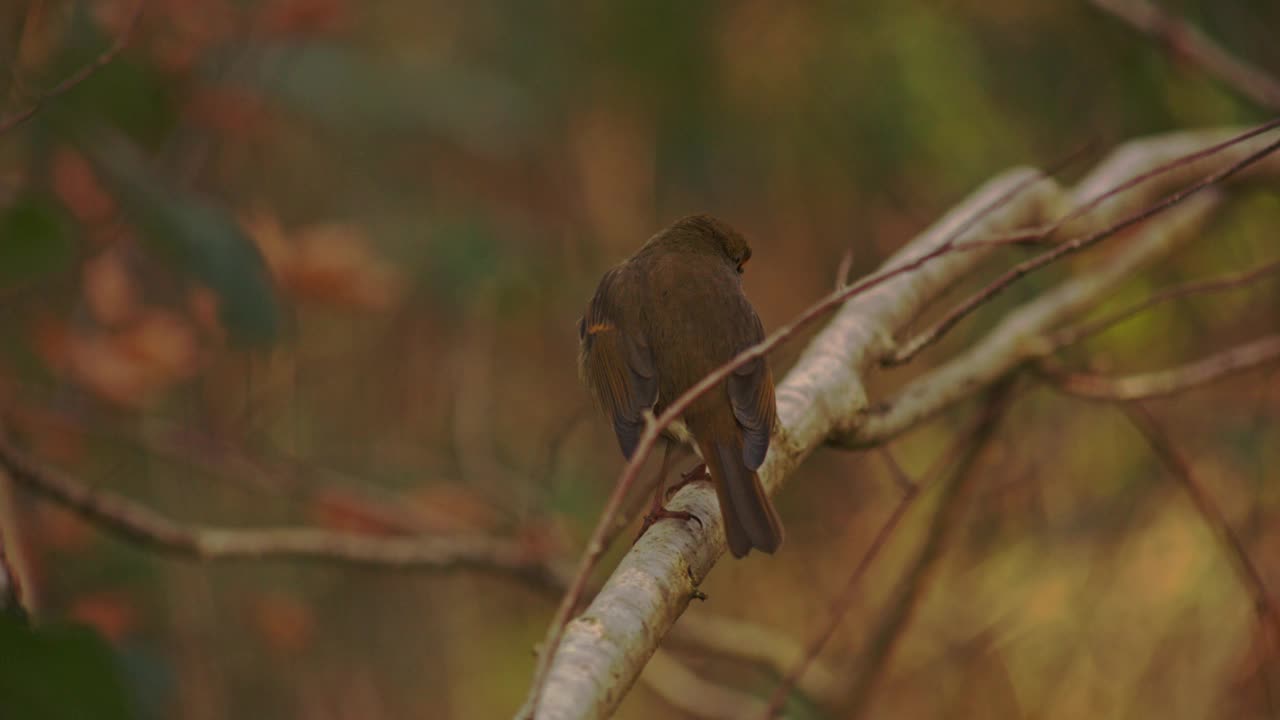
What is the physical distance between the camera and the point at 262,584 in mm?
5285

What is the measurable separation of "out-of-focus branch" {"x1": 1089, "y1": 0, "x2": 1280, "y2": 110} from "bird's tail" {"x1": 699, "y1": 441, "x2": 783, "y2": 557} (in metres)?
2.52

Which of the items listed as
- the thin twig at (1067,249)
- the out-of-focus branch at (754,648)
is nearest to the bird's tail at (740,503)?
the thin twig at (1067,249)

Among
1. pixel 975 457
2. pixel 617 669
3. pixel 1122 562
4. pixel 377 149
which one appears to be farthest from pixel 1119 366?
pixel 377 149

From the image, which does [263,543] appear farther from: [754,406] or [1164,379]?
[1164,379]

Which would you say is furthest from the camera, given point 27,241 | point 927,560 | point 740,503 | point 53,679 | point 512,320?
point 512,320

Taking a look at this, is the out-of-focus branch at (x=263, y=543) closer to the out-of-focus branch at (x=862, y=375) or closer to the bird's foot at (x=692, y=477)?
the bird's foot at (x=692, y=477)

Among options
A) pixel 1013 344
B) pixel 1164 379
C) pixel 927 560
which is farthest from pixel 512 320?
pixel 1164 379

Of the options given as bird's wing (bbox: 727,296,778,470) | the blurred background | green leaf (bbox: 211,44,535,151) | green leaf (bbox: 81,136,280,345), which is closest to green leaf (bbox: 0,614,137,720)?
bird's wing (bbox: 727,296,778,470)

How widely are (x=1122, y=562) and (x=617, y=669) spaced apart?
148 inches

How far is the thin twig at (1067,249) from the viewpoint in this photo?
176 cm

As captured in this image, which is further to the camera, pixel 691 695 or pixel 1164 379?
pixel 691 695

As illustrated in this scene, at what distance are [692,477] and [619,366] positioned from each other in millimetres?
265

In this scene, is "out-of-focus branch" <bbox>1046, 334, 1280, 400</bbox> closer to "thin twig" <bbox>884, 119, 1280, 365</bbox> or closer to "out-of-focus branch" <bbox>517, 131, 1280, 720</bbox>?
"out-of-focus branch" <bbox>517, 131, 1280, 720</bbox>

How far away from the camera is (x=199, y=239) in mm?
2934
